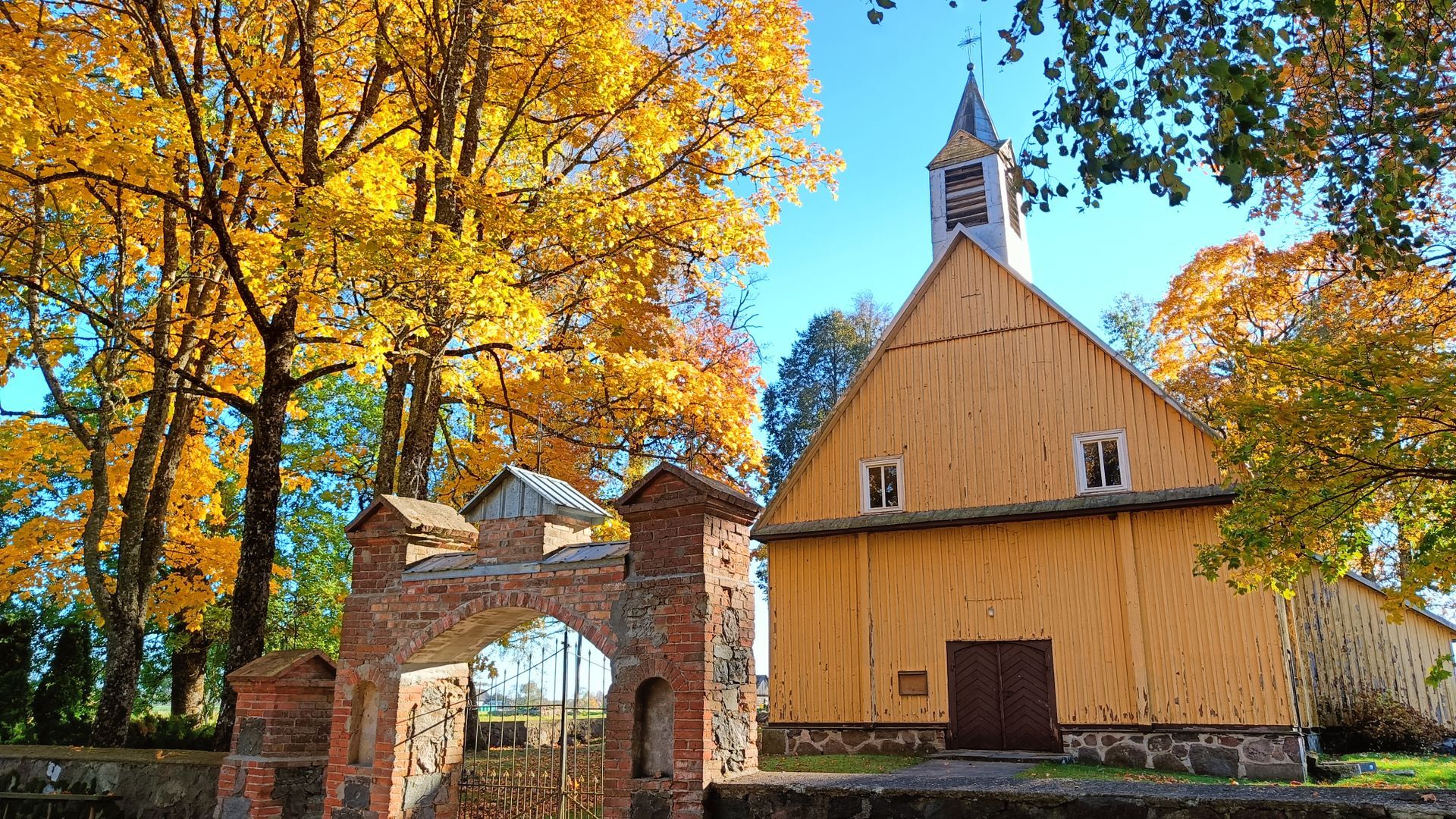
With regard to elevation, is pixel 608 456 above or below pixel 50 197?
below

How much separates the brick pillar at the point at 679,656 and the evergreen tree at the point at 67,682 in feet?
52.4

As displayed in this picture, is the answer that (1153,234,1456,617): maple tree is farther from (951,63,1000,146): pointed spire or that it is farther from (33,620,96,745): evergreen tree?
(33,620,96,745): evergreen tree

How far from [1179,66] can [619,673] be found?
17.3 feet

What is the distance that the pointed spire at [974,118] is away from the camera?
20906 mm

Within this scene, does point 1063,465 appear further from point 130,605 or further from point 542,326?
point 130,605

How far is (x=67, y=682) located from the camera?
19.9 meters

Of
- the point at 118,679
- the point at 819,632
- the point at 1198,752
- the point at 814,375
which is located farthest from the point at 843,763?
the point at 814,375

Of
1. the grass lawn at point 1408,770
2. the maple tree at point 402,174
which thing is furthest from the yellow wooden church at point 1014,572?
the maple tree at point 402,174

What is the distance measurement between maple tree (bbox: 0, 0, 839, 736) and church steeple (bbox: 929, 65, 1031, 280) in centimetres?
612

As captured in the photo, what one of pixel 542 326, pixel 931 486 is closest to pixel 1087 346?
pixel 931 486

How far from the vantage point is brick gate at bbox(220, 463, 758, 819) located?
22.5 feet

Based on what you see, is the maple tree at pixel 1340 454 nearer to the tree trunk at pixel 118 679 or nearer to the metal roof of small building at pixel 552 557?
the metal roof of small building at pixel 552 557

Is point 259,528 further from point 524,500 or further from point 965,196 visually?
point 965,196

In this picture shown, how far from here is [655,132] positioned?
478 inches
